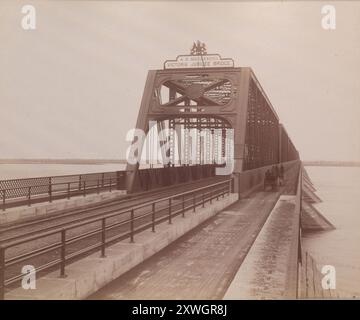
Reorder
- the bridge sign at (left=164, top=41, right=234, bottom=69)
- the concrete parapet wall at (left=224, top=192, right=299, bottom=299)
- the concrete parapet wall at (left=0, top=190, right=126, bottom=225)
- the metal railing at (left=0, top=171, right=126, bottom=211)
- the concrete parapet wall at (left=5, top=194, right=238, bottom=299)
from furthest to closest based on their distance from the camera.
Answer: the bridge sign at (left=164, top=41, right=234, bottom=69) → the metal railing at (left=0, top=171, right=126, bottom=211) → the concrete parapet wall at (left=0, top=190, right=126, bottom=225) → the concrete parapet wall at (left=224, top=192, right=299, bottom=299) → the concrete parapet wall at (left=5, top=194, right=238, bottom=299)

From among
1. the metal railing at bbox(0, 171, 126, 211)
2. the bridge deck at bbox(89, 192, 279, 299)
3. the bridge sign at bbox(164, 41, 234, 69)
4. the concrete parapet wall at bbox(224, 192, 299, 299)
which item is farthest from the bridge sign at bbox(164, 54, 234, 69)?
the concrete parapet wall at bbox(224, 192, 299, 299)

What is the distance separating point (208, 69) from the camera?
26.5 metres

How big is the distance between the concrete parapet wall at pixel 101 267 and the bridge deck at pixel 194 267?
0.18 m

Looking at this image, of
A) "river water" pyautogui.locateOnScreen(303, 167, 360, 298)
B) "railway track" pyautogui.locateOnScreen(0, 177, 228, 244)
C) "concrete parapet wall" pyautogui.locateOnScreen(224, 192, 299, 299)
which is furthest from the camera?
"river water" pyautogui.locateOnScreen(303, 167, 360, 298)

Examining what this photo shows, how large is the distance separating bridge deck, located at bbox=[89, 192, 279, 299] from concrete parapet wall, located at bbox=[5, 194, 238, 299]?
18 cm

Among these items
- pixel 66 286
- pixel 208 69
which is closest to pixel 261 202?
pixel 208 69

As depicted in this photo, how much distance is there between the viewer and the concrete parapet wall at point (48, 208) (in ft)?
46.9

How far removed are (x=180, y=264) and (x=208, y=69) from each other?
1858 centimetres

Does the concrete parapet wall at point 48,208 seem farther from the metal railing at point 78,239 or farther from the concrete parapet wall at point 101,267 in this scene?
the concrete parapet wall at point 101,267

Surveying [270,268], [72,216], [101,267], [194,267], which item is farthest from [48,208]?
[270,268]

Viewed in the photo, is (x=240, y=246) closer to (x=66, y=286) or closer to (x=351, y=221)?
(x=66, y=286)

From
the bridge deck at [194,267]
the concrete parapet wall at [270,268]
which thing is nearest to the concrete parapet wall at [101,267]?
the bridge deck at [194,267]

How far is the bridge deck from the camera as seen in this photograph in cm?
804

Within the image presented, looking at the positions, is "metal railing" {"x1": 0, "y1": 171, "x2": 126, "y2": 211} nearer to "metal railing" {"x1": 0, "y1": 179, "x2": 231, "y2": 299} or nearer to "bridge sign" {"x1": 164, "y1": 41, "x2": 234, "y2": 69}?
"metal railing" {"x1": 0, "y1": 179, "x2": 231, "y2": 299}
